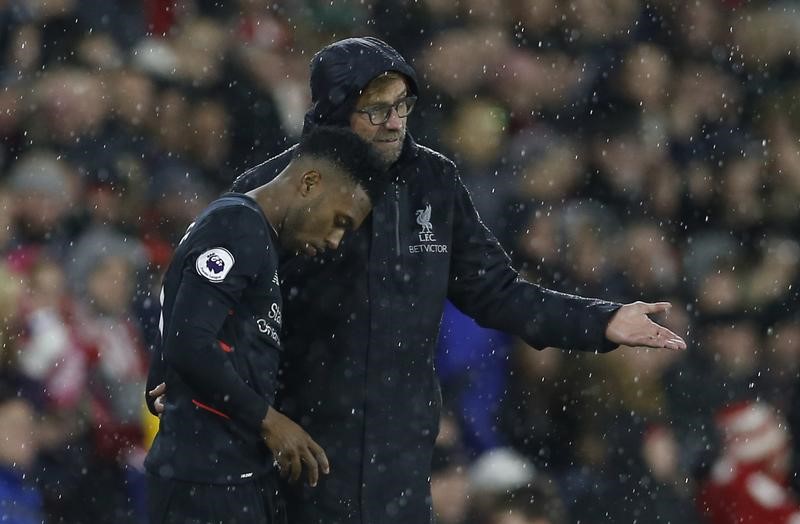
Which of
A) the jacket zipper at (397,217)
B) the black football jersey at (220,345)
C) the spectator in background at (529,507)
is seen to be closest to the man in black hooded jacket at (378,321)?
the jacket zipper at (397,217)

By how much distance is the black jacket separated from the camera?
3.83m

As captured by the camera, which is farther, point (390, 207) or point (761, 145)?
point (761, 145)

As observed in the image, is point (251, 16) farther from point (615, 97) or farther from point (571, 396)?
point (571, 396)

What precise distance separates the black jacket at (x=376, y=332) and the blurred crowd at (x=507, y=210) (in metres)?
1.64

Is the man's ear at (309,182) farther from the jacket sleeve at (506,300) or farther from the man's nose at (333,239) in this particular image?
the jacket sleeve at (506,300)

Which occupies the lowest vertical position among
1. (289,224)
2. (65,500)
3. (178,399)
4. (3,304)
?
(65,500)

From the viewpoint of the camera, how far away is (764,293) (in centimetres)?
610

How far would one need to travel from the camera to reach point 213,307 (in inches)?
129

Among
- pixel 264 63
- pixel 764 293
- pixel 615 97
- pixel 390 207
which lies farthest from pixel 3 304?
pixel 764 293

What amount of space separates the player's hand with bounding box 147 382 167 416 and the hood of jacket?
0.71 m

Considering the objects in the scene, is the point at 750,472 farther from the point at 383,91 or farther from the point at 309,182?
the point at 309,182

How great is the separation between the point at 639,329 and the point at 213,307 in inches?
44.9

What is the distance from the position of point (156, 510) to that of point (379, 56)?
120 cm

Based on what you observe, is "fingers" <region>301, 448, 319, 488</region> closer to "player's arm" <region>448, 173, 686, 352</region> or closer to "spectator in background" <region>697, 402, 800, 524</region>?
"player's arm" <region>448, 173, 686, 352</region>
